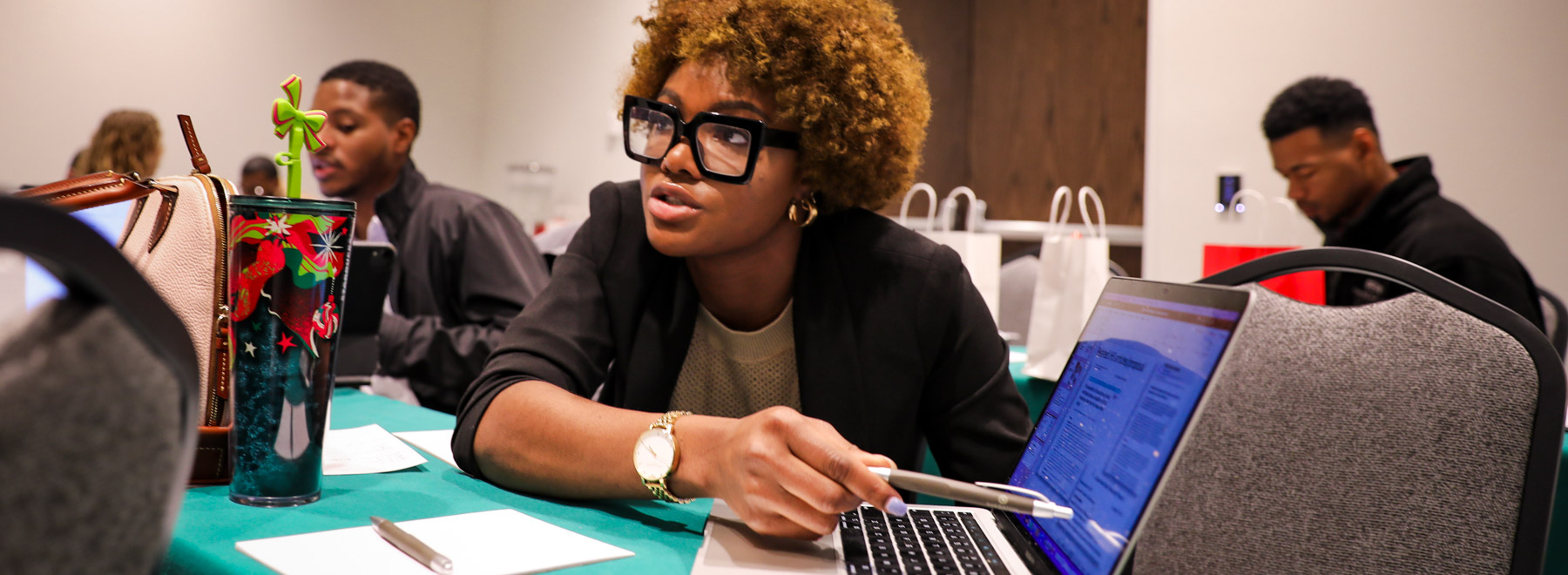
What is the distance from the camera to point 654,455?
2.77 feet

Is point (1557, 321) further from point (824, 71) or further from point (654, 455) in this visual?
point (654, 455)

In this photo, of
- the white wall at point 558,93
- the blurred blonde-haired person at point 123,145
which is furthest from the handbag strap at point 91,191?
the white wall at point 558,93

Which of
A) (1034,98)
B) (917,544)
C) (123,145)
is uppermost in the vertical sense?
(1034,98)

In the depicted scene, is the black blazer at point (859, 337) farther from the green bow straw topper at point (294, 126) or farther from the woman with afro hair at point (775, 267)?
the green bow straw topper at point (294, 126)

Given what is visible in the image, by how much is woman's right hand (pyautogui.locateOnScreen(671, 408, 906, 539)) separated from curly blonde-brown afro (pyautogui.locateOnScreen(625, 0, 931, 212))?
0.58m

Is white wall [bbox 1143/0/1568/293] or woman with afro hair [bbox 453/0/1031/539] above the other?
white wall [bbox 1143/0/1568/293]

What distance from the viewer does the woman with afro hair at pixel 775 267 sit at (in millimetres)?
1183

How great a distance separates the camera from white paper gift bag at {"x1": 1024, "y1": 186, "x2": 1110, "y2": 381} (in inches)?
92.0

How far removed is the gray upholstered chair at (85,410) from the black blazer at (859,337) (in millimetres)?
854

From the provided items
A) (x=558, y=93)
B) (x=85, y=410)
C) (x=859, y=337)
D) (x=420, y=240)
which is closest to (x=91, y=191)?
(x=85, y=410)

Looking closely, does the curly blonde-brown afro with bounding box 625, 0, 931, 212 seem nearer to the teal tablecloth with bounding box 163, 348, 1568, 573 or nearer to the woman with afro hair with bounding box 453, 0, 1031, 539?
the woman with afro hair with bounding box 453, 0, 1031, 539

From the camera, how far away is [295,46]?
564 centimetres

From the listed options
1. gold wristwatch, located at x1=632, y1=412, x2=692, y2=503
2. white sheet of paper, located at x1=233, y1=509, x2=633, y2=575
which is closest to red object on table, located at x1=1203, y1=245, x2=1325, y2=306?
gold wristwatch, located at x1=632, y1=412, x2=692, y2=503

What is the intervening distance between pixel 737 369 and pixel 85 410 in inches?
43.2
